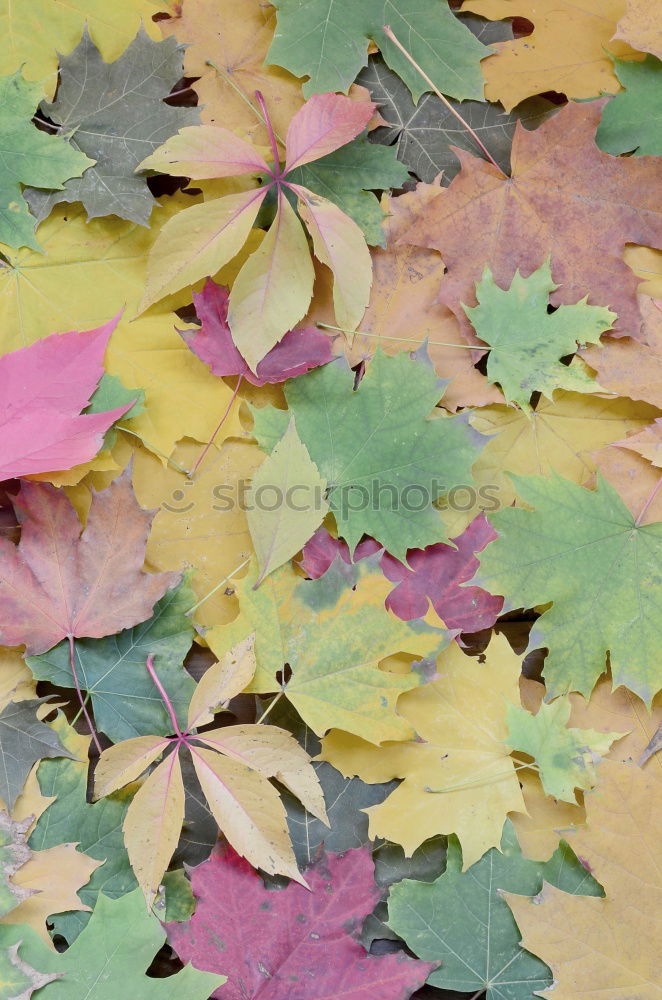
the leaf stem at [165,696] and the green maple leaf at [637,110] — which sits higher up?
the green maple leaf at [637,110]

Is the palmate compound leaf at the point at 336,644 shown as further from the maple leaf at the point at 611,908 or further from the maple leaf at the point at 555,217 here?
the maple leaf at the point at 555,217

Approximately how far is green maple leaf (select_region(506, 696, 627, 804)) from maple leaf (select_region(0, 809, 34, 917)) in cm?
60

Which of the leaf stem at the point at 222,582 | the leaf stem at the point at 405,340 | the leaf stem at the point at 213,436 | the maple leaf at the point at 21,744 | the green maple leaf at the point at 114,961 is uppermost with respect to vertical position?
the leaf stem at the point at 405,340

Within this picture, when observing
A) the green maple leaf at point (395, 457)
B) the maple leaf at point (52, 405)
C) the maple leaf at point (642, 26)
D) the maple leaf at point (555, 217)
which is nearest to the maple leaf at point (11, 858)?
the maple leaf at point (52, 405)

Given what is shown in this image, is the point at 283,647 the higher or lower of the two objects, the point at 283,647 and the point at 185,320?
the lower

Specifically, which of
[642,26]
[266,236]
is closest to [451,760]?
[266,236]

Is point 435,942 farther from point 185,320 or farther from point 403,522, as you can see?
point 185,320

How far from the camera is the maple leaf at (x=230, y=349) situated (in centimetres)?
109

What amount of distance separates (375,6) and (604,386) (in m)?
0.59

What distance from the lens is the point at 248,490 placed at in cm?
106

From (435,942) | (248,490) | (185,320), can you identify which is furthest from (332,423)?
(435,942)

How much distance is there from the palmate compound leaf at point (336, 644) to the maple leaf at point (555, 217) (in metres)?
0.42

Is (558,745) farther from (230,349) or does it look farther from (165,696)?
(230,349)

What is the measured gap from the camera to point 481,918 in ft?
3.22
